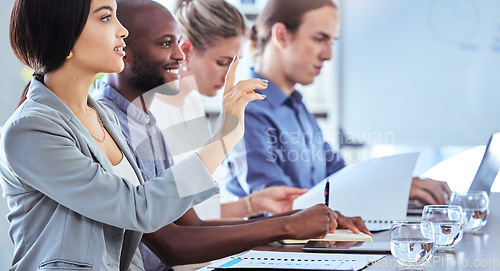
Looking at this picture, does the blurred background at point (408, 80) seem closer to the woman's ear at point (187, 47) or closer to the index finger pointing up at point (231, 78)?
the woman's ear at point (187, 47)

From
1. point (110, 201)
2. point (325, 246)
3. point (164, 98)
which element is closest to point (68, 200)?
point (110, 201)

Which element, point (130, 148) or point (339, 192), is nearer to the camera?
point (130, 148)

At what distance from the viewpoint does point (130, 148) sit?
1.47 m

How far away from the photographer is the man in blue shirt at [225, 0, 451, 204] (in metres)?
2.38

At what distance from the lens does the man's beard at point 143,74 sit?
1.62m

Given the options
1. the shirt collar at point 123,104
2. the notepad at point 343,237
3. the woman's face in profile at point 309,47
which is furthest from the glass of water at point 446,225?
the woman's face in profile at point 309,47

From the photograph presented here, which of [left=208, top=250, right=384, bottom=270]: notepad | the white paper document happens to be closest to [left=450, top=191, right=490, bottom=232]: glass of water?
the white paper document

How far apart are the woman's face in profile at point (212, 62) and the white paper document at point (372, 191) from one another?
2.80 ft

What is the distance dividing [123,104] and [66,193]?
523mm

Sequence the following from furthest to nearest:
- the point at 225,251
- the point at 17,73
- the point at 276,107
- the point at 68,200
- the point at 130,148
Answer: the point at 17,73
the point at 276,107
the point at 130,148
the point at 225,251
the point at 68,200

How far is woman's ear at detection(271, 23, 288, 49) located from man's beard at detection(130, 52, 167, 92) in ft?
3.95

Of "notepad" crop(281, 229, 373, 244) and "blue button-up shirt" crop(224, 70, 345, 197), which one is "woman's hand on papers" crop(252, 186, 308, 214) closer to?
"blue button-up shirt" crop(224, 70, 345, 197)

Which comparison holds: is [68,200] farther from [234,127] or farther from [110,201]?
[234,127]

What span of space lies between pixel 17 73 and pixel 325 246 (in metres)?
2.53
